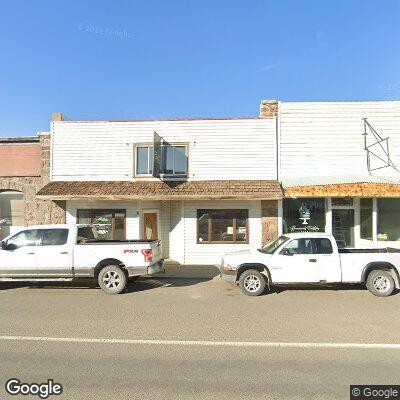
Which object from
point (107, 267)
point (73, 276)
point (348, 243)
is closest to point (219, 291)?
point (107, 267)

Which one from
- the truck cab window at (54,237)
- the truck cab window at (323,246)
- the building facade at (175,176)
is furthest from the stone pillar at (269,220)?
the truck cab window at (54,237)

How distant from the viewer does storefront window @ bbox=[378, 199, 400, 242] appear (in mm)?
14469

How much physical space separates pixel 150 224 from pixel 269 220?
16.8 feet

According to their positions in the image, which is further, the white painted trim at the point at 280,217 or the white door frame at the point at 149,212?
the white door frame at the point at 149,212

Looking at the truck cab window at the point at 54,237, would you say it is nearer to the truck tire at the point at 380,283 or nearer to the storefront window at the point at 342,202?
the truck tire at the point at 380,283

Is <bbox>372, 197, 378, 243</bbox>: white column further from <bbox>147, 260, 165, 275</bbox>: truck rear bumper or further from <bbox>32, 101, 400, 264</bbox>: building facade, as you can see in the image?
<bbox>147, 260, 165, 275</bbox>: truck rear bumper

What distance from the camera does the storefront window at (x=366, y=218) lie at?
14523mm

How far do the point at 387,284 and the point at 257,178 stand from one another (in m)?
6.56

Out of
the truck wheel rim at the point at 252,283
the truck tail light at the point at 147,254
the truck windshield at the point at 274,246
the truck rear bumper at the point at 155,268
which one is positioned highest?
the truck windshield at the point at 274,246

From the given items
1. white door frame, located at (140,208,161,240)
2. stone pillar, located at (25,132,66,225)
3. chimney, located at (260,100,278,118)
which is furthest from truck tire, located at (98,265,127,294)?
chimney, located at (260,100,278,118)

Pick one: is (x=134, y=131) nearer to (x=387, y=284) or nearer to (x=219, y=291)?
(x=219, y=291)

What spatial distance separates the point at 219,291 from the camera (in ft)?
33.6

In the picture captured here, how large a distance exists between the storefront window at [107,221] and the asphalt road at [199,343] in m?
5.57

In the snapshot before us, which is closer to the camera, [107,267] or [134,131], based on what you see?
[107,267]
